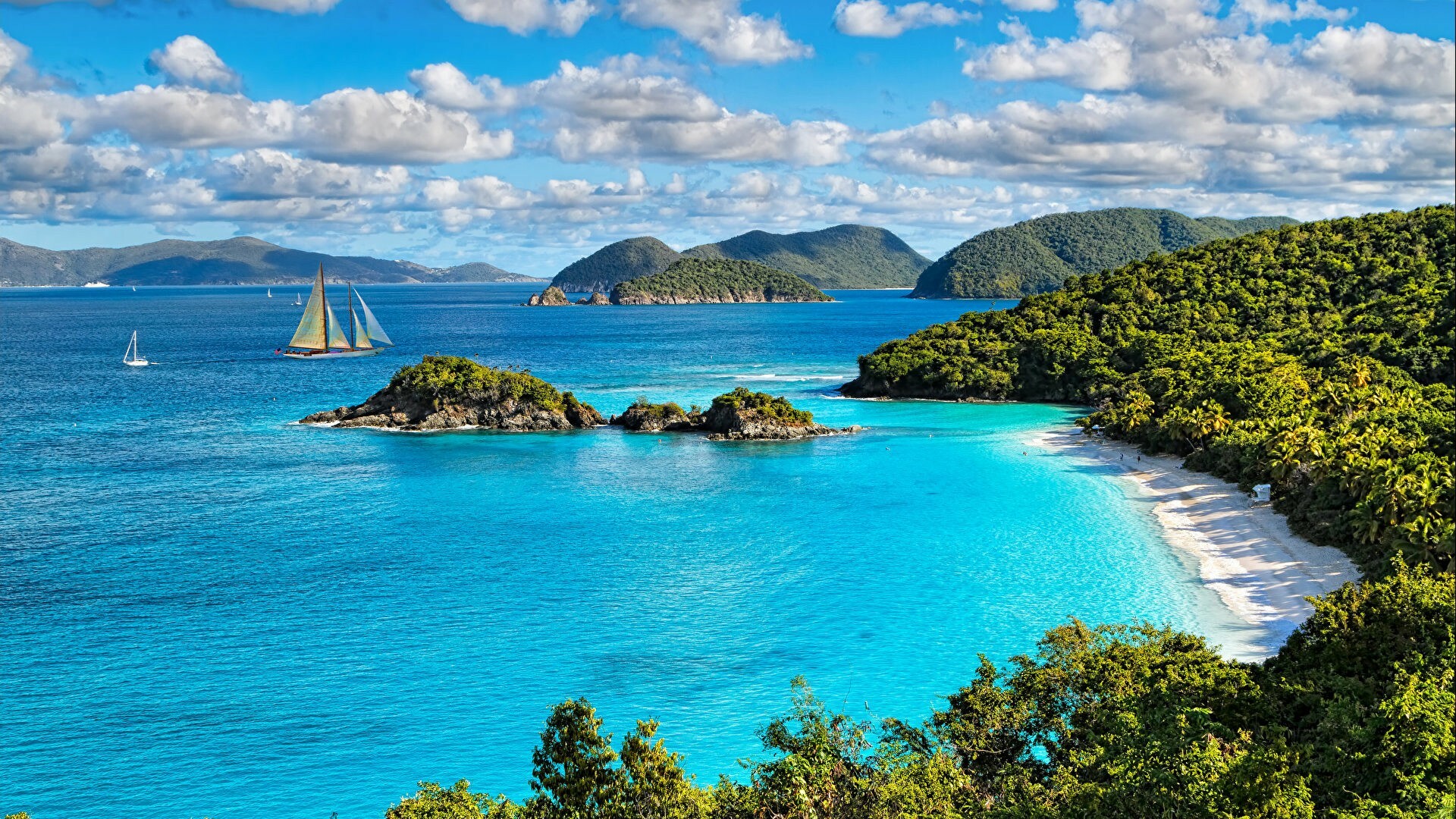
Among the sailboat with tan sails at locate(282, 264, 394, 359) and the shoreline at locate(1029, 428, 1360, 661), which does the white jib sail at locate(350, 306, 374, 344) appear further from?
the shoreline at locate(1029, 428, 1360, 661)

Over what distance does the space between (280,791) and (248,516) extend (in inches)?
1287

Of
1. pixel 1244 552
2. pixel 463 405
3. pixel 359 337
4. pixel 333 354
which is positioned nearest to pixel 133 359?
pixel 333 354

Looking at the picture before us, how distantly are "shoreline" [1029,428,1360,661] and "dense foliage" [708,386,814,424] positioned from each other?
27.0m

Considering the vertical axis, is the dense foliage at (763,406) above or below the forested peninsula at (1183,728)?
above

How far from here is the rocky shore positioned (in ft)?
278

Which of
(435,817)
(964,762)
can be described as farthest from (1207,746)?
(435,817)

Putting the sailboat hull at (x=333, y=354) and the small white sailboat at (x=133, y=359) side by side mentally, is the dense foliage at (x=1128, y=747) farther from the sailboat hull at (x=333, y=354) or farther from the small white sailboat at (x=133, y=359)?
the small white sailboat at (x=133, y=359)

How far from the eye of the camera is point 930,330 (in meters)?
A: 117

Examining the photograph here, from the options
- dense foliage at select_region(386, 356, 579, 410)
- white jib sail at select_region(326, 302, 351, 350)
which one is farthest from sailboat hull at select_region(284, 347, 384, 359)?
dense foliage at select_region(386, 356, 579, 410)

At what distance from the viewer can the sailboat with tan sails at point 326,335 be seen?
458 feet

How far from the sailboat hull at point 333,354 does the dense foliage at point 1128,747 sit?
129085 mm

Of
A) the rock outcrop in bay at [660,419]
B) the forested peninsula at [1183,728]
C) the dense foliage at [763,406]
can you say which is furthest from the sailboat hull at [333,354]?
the forested peninsula at [1183,728]

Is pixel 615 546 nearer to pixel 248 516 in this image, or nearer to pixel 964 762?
pixel 248 516

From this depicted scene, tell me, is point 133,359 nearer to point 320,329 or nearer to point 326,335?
point 320,329
